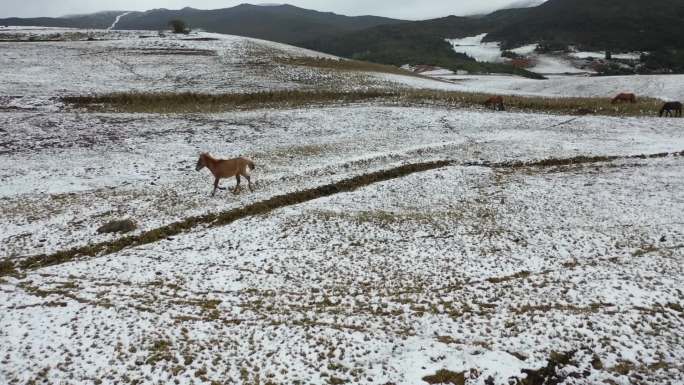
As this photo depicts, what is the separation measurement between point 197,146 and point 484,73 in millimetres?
91573


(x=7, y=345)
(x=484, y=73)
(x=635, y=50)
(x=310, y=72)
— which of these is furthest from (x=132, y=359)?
(x=635, y=50)

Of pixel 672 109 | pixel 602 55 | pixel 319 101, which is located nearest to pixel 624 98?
pixel 672 109

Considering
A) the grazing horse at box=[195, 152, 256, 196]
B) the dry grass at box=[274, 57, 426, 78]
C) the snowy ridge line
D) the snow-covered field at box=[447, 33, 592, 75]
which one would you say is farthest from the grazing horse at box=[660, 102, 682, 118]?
the snow-covered field at box=[447, 33, 592, 75]

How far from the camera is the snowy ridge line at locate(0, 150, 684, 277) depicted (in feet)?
48.1

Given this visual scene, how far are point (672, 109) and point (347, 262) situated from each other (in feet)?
131

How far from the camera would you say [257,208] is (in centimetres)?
1953

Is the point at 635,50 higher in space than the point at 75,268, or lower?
→ higher

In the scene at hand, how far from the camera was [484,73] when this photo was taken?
102 meters

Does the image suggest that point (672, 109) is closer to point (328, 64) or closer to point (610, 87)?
point (610, 87)

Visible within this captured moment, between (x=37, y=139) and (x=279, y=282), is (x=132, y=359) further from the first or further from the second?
(x=37, y=139)

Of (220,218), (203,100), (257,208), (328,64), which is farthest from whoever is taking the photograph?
(328,64)

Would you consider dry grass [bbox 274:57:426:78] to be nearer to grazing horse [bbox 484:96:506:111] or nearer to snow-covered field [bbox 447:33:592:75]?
grazing horse [bbox 484:96:506:111]

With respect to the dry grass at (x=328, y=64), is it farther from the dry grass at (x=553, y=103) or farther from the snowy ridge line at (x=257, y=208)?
the snowy ridge line at (x=257, y=208)

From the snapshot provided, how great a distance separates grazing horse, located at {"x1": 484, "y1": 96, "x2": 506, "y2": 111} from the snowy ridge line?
16600 millimetres
